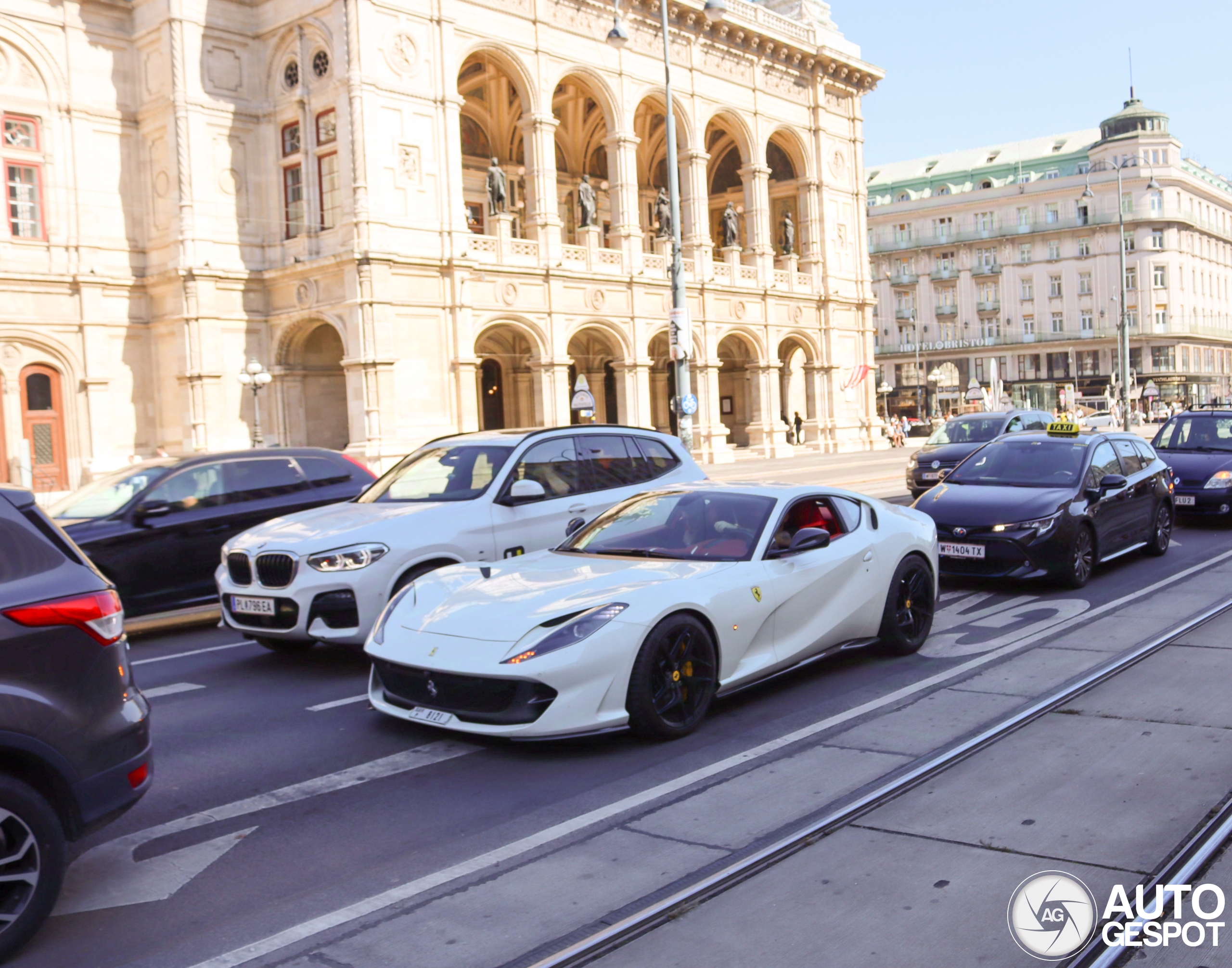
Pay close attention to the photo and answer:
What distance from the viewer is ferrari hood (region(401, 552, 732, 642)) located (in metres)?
5.89

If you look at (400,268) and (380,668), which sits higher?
(400,268)

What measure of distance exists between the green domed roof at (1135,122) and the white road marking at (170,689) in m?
88.0

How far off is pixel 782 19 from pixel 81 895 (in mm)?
47014

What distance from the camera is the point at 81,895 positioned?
14.1 feet

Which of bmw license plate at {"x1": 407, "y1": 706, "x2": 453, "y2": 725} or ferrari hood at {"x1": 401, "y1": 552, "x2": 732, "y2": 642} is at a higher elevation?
ferrari hood at {"x1": 401, "y1": 552, "x2": 732, "y2": 642}

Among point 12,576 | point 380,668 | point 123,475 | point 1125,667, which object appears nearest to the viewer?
point 12,576

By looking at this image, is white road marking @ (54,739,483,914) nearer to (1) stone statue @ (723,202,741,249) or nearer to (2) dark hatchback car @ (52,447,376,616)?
(2) dark hatchback car @ (52,447,376,616)

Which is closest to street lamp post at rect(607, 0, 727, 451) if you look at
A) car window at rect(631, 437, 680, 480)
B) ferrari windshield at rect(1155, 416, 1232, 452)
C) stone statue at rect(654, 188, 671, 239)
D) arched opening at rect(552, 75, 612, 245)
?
ferrari windshield at rect(1155, 416, 1232, 452)

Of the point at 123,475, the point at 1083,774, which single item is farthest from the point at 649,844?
the point at 123,475

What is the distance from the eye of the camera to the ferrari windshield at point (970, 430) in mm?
21234

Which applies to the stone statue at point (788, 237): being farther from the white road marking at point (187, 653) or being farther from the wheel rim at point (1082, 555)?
the white road marking at point (187, 653)

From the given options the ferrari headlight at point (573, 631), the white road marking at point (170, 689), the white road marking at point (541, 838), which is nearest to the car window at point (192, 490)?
the white road marking at point (170, 689)

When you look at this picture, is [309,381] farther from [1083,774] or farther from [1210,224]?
[1210,224]

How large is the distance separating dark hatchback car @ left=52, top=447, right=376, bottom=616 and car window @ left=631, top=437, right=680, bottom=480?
10.1 feet
